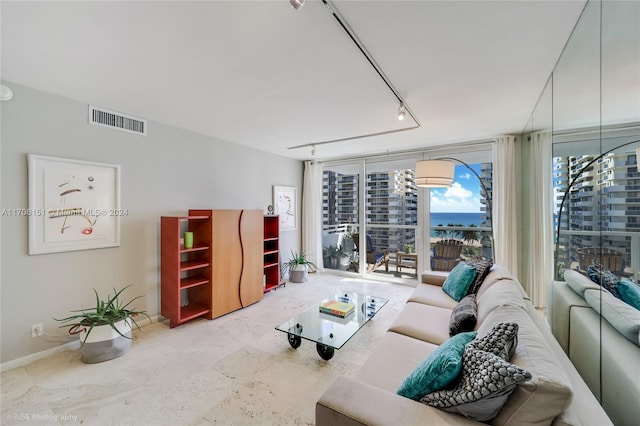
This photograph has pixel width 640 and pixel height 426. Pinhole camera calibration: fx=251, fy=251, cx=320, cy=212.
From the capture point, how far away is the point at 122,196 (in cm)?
289

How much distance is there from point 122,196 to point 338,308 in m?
2.77

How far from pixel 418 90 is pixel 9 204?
12.5ft

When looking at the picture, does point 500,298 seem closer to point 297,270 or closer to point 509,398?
point 509,398

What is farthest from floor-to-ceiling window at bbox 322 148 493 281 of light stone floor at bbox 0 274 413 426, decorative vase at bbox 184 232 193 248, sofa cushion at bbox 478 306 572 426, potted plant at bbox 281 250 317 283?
sofa cushion at bbox 478 306 572 426

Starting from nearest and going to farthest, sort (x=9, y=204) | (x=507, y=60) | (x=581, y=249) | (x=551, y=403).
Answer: (x=551, y=403) < (x=581, y=249) < (x=507, y=60) < (x=9, y=204)

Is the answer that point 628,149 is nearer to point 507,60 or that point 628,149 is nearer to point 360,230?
point 507,60

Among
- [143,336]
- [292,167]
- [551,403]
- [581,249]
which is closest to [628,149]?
[581,249]

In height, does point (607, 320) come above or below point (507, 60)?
below

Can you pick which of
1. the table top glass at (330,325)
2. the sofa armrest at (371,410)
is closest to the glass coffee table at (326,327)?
the table top glass at (330,325)

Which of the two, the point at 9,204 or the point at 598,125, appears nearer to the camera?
the point at 598,125

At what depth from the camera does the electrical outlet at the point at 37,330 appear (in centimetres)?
234

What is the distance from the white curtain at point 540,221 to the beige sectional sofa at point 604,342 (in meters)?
0.68

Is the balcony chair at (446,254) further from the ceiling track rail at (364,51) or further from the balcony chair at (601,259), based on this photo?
the balcony chair at (601,259)

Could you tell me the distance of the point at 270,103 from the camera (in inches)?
103
